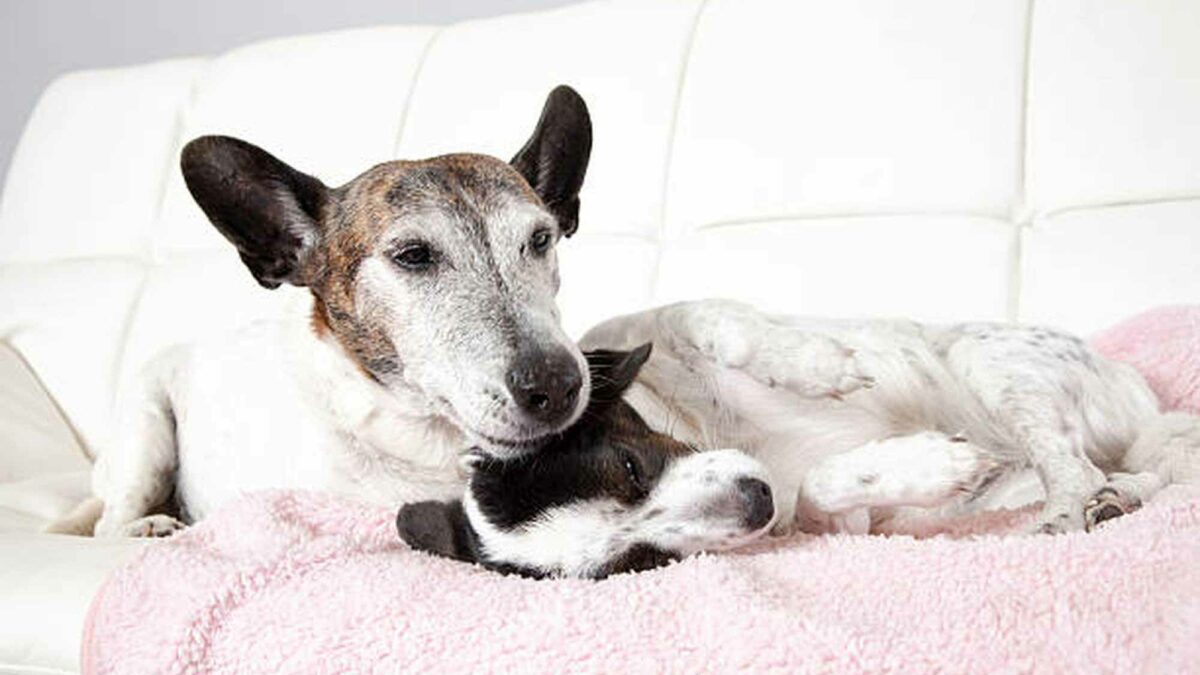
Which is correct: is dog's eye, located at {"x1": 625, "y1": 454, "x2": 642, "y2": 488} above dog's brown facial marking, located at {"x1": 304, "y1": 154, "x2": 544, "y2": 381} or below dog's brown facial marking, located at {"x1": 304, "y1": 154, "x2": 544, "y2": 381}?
below

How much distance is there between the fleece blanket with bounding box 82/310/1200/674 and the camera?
3.36 ft

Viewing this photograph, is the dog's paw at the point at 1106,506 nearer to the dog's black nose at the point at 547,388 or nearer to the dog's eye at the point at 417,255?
the dog's black nose at the point at 547,388

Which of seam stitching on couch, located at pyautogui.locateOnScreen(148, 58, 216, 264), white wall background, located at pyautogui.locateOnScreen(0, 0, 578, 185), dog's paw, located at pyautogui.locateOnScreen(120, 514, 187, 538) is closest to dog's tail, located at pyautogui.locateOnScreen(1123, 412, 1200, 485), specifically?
dog's paw, located at pyautogui.locateOnScreen(120, 514, 187, 538)

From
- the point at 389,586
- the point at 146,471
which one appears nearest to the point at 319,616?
the point at 389,586

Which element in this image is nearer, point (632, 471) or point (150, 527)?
point (632, 471)

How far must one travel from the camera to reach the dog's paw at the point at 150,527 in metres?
1.98

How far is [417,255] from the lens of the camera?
1.63 metres

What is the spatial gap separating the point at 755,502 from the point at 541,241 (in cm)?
56

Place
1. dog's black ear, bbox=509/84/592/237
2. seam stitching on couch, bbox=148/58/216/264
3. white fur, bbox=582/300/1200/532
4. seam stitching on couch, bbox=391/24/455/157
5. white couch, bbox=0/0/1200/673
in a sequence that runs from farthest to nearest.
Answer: seam stitching on couch, bbox=148/58/216/264, seam stitching on couch, bbox=391/24/455/157, white couch, bbox=0/0/1200/673, dog's black ear, bbox=509/84/592/237, white fur, bbox=582/300/1200/532

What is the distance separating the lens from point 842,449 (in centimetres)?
179

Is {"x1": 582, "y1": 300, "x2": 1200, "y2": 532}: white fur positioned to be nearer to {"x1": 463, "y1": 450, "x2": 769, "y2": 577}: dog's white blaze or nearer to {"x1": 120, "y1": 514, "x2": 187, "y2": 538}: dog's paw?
{"x1": 463, "y1": 450, "x2": 769, "y2": 577}: dog's white blaze

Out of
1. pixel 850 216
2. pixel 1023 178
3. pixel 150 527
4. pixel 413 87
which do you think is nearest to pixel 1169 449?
pixel 1023 178

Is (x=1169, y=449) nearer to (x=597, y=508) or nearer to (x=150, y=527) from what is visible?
(x=597, y=508)

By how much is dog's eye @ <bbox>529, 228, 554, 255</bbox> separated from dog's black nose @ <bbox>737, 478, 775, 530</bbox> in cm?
52
